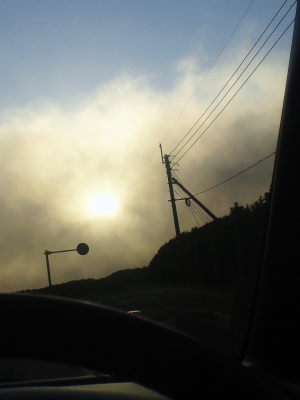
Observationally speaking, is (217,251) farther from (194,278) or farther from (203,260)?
(194,278)

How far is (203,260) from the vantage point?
90.0 feet

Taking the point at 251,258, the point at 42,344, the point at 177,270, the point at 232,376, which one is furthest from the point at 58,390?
the point at 177,270

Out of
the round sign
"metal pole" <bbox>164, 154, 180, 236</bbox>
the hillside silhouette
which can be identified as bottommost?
the hillside silhouette

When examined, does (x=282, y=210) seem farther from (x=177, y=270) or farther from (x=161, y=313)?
(x=177, y=270)

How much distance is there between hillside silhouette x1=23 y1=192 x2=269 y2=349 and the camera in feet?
47.4

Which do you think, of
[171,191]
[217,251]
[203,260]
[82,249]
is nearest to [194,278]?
[203,260]

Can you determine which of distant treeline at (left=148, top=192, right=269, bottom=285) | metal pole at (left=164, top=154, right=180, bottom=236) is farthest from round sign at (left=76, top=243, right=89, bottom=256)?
metal pole at (left=164, top=154, right=180, bottom=236)

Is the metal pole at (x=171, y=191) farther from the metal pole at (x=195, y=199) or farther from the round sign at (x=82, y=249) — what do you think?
the round sign at (x=82, y=249)

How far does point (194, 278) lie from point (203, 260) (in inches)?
76.1

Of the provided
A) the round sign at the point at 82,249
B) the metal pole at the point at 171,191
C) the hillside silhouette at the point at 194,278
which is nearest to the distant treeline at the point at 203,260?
the hillside silhouette at the point at 194,278

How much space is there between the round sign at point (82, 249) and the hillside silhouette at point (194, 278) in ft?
4.51

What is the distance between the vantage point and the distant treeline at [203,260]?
65.1 ft

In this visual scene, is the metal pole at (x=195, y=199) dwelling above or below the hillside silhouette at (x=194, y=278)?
above

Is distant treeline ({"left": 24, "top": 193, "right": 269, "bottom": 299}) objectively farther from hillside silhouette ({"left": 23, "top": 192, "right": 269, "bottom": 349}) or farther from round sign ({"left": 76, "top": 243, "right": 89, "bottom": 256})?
round sign ({"left": 76, "top": 243, "right": 89, "bottom": 256})
